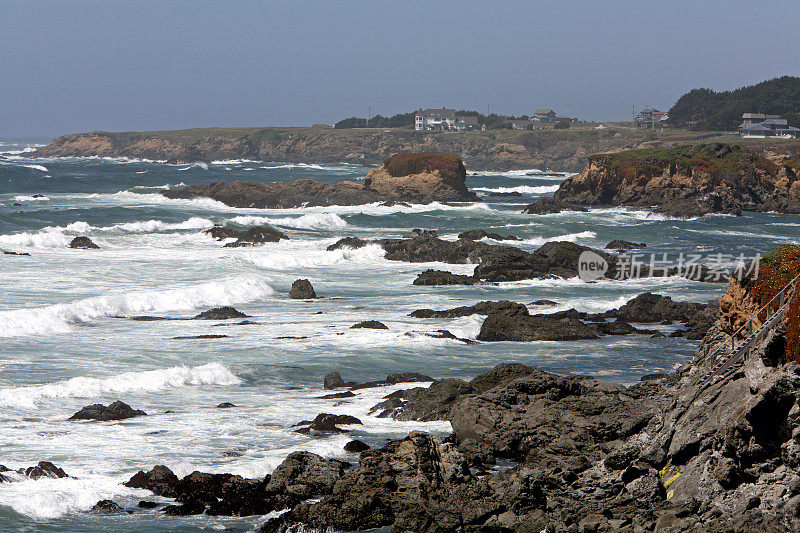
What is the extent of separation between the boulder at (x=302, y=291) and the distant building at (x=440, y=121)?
478 ft

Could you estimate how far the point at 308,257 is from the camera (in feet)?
145

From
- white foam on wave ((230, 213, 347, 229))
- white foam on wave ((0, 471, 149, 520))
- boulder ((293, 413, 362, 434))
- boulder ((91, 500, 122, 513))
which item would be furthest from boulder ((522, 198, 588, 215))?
boulder ((91, 500, 122, 513))

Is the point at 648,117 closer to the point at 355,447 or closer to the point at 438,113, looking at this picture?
the point at 438,113

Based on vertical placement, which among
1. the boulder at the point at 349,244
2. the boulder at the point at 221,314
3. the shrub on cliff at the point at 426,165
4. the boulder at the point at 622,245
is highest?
the shrub on cliff at the point at 426,165

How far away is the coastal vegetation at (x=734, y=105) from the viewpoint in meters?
135

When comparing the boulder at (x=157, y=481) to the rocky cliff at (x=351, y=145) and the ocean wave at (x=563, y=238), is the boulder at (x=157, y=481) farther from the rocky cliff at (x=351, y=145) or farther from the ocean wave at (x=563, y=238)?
the rocky cliff at (x=351, y=145)

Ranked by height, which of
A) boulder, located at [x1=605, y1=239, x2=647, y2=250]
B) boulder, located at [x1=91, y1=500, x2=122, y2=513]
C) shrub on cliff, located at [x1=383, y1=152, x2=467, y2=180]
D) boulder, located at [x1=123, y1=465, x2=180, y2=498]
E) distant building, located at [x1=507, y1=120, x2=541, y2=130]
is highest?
distant building, located at [x1=507, y1=120, x2=541, y2=130]

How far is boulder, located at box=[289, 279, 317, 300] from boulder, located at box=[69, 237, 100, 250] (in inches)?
639

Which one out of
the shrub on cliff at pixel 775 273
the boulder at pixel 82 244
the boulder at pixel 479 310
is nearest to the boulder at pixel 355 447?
the shrub on cliff at pixel 775 273

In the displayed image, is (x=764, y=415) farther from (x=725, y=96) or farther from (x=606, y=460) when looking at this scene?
(x=725, y=96)

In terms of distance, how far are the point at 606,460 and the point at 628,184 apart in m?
64.8

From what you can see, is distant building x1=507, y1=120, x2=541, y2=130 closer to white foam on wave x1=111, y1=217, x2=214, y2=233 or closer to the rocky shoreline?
white foam on wave x1=111, y1=217, x2=214, y2=233

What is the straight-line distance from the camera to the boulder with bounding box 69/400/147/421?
17.4 meters

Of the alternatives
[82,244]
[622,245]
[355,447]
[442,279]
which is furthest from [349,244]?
[355,447]
